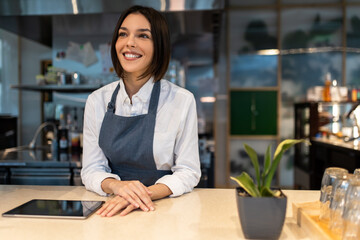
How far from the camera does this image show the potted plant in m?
0.81

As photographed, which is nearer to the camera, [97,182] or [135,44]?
[97,182]

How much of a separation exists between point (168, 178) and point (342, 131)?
3570 mm

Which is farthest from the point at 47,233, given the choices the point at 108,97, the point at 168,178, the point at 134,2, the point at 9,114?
the point at 9,114

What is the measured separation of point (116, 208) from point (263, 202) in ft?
1.46

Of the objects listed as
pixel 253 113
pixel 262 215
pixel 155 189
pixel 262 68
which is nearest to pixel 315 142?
pixel 253 113

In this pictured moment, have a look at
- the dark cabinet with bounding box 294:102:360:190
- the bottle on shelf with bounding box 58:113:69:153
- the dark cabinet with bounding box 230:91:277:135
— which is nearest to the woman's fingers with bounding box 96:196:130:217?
the bottle on shelf with bounding box 58:113:69:153

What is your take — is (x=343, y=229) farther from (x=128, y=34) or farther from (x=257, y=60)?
(x=257, y=60)

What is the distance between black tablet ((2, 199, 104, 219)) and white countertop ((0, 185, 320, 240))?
0.06 ft

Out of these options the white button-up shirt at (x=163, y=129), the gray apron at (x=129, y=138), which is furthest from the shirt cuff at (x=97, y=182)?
the gray apron at (x=129, y=138)

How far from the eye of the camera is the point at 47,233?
861 mm

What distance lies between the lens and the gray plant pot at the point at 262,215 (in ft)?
2.67

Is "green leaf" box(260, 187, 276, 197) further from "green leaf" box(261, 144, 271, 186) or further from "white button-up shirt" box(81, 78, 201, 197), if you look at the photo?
"white button-up shirt" box(81, 78, 201, 197)

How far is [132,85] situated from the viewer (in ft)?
5.20

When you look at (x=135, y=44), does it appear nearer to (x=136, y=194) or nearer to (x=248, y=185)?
(x=136, y=194)
